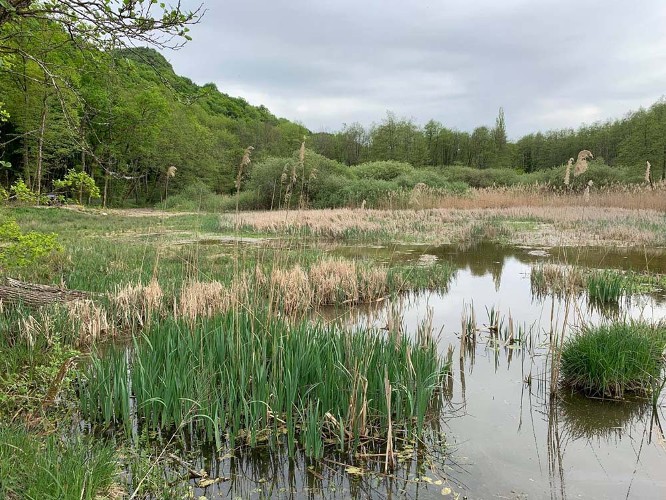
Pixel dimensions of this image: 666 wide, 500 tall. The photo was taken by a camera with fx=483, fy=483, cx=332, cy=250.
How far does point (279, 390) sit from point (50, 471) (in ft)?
5.32

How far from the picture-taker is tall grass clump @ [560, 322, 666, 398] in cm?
453

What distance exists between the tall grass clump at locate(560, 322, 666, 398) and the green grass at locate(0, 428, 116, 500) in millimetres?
4173

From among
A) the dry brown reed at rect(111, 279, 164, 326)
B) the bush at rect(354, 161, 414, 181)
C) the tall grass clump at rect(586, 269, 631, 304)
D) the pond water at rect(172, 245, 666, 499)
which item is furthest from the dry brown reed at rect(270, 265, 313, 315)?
the bush at rect(354, 161, 414, 181)

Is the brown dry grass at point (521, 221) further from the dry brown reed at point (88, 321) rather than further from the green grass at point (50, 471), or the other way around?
the green grass at point (50, 471)

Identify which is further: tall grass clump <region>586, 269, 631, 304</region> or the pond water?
tall grass clump <region>586, 269, 631, 304</region>

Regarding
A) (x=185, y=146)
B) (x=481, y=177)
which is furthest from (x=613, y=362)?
(x=185, y=146)

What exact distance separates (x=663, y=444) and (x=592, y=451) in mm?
571

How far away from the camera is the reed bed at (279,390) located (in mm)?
3625

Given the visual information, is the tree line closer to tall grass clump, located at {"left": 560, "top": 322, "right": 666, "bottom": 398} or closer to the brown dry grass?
the brown dry grass

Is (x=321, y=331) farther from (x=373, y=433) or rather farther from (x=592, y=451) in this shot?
(x=592, y=451)

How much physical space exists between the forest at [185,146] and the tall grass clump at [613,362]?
3394mm

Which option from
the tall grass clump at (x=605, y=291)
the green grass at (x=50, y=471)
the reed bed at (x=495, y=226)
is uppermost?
the reed bed at (x=495, y=226)

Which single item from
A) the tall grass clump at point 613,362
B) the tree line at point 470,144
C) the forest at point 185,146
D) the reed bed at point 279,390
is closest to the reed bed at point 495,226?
the forest at point 185,146

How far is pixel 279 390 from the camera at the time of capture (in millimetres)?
3783
